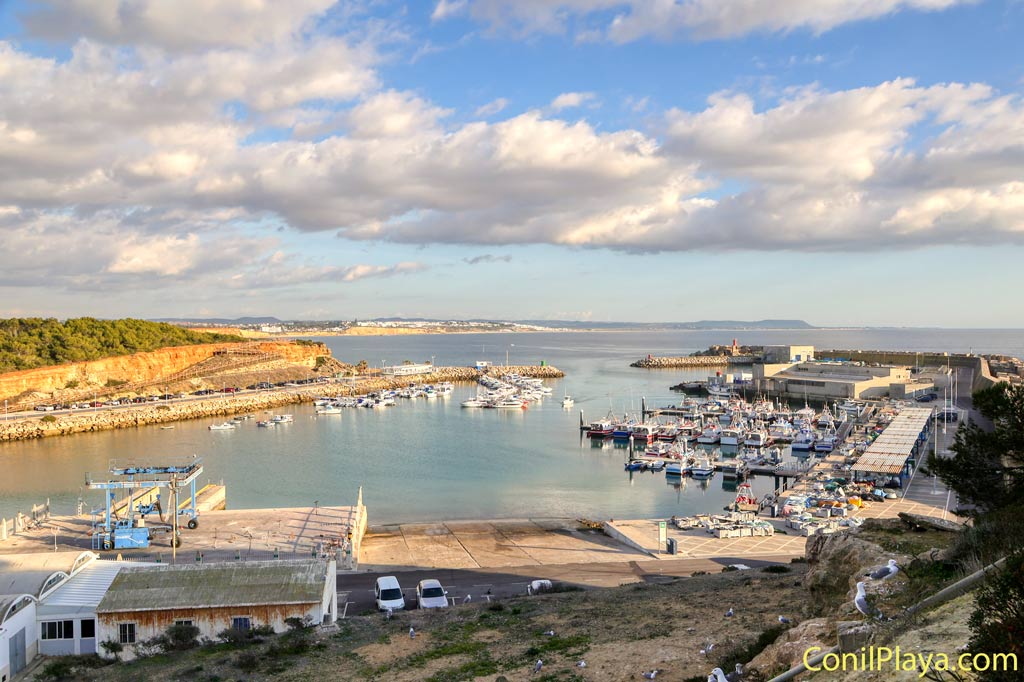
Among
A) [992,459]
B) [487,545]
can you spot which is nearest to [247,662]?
[487,545]

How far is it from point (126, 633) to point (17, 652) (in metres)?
1.74

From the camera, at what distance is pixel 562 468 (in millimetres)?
41500

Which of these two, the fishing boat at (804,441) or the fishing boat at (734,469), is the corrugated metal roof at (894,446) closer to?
the fishing boat at (804,441)

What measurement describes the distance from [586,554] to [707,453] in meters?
25.5

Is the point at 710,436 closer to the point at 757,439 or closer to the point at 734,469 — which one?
the point at 757,439

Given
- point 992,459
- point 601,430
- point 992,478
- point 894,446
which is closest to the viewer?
point 992,478

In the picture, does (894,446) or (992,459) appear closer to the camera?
(992,459)

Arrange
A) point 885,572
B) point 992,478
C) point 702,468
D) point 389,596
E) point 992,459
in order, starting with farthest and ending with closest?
point 702,468 → point 389,596 → point 992,459 → point 992,478 → point 885,572

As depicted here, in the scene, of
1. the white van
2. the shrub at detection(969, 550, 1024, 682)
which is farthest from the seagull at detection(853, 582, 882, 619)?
the white van

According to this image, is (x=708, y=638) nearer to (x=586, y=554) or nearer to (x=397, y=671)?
(x=397, y=671)

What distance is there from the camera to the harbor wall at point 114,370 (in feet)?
207

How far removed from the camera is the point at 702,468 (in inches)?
1553

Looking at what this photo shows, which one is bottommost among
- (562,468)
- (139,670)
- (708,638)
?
(562,468)

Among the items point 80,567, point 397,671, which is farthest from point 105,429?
point 397,671
